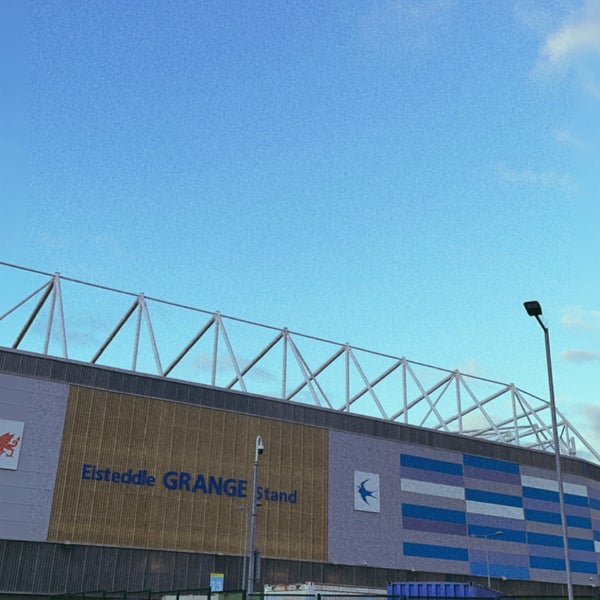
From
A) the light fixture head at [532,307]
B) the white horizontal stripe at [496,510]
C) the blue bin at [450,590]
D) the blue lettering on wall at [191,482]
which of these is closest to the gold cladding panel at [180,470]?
the blue lettering on wall at [191,482]

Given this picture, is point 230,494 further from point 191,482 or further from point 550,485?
point 550,485

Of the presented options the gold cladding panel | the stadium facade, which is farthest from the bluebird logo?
the gold cladding panel

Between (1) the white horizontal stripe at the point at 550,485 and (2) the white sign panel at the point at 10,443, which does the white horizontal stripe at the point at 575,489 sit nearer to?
(1) the white horizontal stripe at the point at 550,485

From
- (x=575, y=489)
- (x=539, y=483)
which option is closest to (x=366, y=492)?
(x=539, y=483)

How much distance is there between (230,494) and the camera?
61781mm

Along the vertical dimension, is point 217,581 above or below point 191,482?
below

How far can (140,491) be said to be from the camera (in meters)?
58.0

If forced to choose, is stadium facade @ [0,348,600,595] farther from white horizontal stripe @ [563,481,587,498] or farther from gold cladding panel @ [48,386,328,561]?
white horizontal stripe @ [563,481,587,498]

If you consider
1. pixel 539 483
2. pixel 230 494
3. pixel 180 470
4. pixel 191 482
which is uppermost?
pixel 539 483

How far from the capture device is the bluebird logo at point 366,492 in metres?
69.0

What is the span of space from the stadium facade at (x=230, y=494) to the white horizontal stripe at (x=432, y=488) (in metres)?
0.13

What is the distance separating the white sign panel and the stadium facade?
0.30 feet

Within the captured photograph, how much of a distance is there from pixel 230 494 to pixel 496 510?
98.3 feet

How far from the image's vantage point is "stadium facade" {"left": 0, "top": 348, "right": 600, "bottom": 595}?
54.2m
